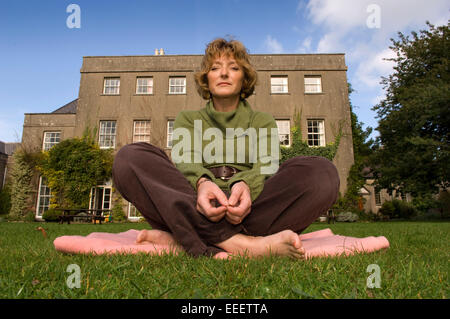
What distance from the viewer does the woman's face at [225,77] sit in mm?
1964

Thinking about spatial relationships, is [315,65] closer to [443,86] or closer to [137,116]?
[443,86]

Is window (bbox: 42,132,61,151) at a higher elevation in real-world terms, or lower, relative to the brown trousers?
higher

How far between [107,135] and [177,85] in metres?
4.28

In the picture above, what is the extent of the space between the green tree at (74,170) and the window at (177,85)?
4.57m

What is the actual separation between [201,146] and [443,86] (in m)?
12.8

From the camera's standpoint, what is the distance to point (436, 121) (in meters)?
12.0

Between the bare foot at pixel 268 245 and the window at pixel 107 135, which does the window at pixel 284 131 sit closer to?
the window at pixel 107 135

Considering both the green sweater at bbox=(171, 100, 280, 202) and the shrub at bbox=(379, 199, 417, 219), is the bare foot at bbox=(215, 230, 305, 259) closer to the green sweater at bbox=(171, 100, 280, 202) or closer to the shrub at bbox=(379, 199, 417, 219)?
the green sweater at bbox=(171, 100, 280, 202)

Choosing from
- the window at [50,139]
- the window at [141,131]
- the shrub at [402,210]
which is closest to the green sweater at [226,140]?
the window at [141,131]

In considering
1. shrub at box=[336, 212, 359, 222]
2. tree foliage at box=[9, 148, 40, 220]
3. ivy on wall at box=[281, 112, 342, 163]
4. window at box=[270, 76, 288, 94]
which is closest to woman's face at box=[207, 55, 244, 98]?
ivy on wall at box=[281, 112, 342, 163]

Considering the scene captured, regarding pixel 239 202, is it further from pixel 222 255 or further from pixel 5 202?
pixel 5 202

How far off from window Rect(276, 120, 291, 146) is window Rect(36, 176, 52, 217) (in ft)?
38.2

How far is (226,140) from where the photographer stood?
1.96 metres

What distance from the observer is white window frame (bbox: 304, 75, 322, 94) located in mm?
13927
